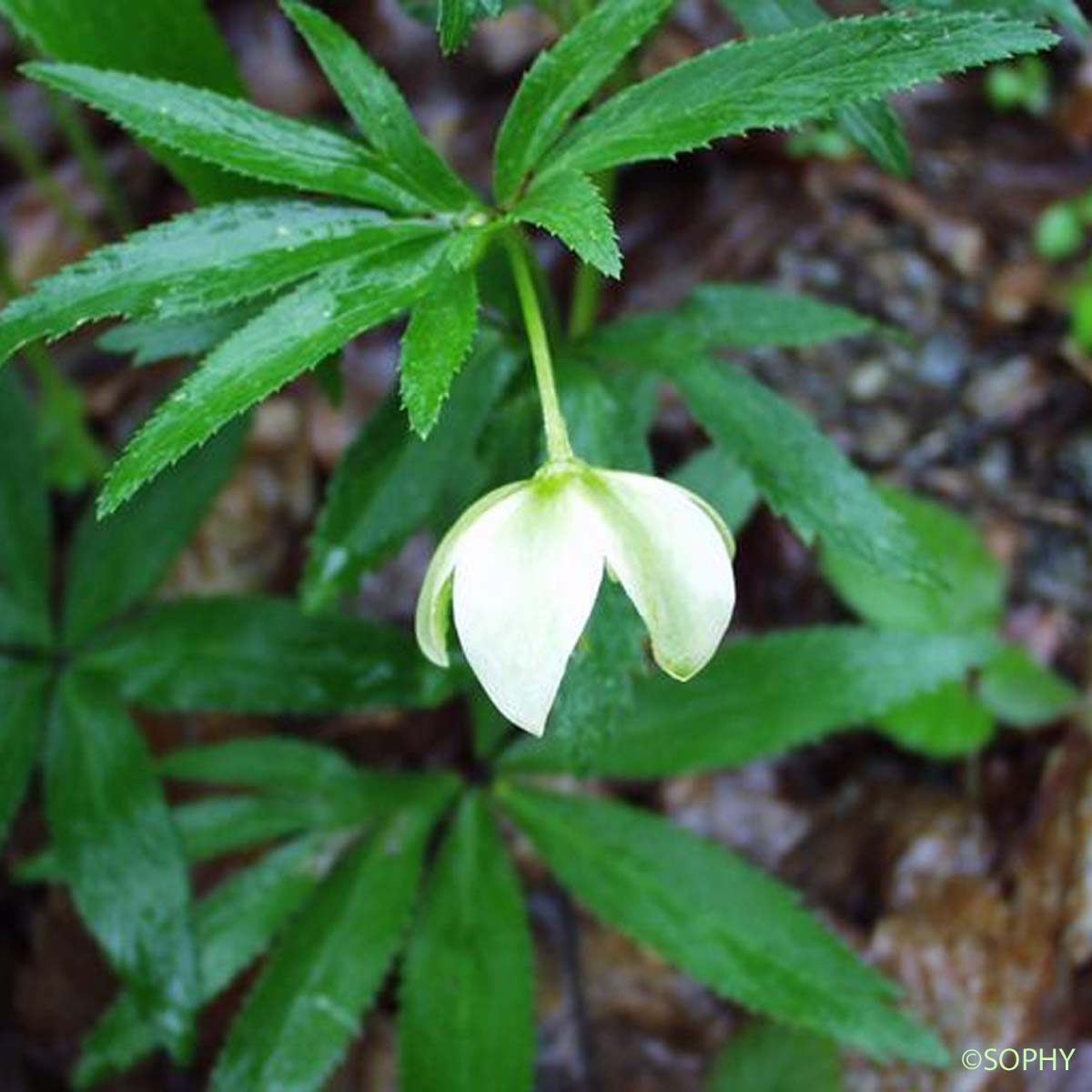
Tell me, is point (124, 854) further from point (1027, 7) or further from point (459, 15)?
point (1027, 7)

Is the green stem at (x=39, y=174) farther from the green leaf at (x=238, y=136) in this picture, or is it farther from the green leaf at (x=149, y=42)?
the green leaf at (x=238, y=136)

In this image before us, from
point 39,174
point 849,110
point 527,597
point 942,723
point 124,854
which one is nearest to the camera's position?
point 527,597

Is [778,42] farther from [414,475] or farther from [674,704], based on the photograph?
[674,704]

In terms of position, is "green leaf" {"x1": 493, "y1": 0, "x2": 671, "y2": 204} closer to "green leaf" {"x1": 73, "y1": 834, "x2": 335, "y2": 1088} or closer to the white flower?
the white flower

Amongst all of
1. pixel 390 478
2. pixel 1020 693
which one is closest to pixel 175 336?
pixel 390 478

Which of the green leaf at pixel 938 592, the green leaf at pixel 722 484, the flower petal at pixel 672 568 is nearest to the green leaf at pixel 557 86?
the flower petal at pixel 672 568

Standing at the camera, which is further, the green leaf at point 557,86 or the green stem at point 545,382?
the green leaf at point 557,86

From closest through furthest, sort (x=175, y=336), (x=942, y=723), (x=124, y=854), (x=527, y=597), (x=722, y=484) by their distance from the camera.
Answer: (x=527, y=597)
(x=175, y=336)
(x=124, y=854)
(x=722, y=484)
(x=942, y=723)
